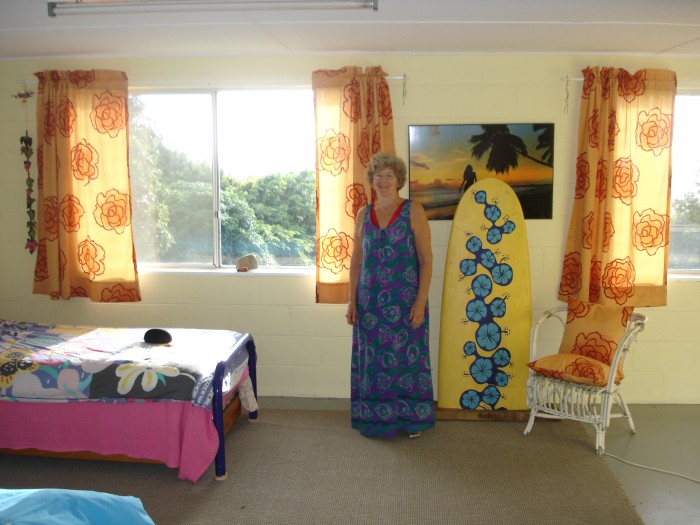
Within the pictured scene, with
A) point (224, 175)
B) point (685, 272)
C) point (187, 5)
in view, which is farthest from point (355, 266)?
point (685, 272)

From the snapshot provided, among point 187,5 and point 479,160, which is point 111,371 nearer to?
point 187,5

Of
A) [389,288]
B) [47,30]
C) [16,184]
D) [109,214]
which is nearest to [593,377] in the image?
[389,288]

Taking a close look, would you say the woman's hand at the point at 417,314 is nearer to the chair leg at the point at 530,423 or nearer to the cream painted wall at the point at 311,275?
the cream painted wall at the point at 311,275

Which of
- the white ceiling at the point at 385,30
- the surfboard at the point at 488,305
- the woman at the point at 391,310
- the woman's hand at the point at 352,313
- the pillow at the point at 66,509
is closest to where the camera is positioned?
the pillow at the point at 66,509

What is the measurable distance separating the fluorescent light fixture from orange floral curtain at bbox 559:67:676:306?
67.3 inches

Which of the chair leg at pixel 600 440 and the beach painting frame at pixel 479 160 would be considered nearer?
the chair leg at pixel 600 440

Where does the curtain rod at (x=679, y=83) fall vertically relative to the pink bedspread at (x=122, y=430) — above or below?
above

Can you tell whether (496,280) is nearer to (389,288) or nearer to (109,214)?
(389,288)

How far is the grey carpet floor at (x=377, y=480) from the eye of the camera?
8.23ft

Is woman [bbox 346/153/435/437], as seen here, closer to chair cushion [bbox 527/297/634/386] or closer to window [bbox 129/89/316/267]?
chair cushion [bbox 527/297/634/386]

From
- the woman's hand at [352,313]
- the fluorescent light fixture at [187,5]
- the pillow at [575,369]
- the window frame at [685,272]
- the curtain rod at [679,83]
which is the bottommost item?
the pillow at [575,369]

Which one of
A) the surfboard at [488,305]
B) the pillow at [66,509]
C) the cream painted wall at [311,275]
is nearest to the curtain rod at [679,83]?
the cream painted wall at [311,275]

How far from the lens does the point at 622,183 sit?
139 inches

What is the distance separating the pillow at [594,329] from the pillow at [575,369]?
8cm
